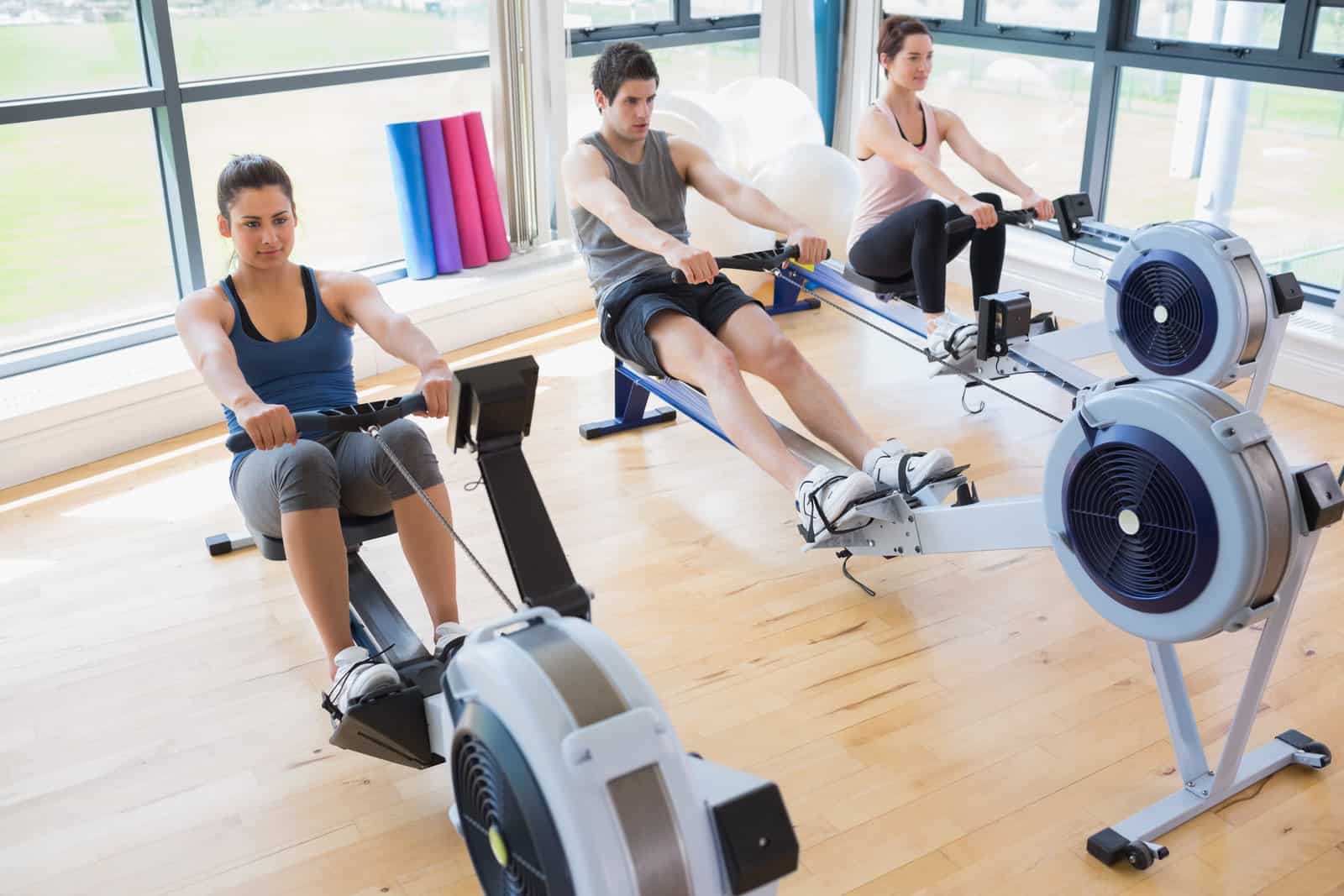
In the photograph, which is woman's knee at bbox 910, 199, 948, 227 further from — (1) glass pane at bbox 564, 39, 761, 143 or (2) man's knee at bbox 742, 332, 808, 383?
(1) glass pane at bbox 564, 39, 761, 143

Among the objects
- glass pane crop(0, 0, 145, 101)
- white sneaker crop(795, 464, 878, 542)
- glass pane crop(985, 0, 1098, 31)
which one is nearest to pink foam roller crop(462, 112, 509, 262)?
glass pane crop(0, 0, 145, 101)

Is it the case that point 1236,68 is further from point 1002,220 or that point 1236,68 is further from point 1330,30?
point 1002,220

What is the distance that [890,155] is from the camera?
12.0ft

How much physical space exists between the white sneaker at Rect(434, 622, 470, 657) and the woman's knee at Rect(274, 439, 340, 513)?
0.27m

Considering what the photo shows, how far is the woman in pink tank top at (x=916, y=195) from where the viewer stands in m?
3.52

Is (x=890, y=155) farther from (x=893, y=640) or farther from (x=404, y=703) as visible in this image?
(x=404, y=703)

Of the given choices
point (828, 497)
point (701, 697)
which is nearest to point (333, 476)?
point (701, 697)

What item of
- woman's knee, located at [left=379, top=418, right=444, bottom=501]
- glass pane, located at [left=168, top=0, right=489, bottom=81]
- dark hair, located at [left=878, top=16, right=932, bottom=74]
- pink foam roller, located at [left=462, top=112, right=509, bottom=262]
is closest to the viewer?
woman's knee, located at [left=379, top=418, right=444, bottom=501]

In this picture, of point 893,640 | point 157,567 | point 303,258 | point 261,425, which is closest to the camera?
point 261,425

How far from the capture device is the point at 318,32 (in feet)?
17.3

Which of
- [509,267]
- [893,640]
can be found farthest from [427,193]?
[893,640]

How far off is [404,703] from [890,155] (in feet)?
7.68

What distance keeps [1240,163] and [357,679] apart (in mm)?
4031

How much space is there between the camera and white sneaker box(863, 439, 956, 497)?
2482mm
